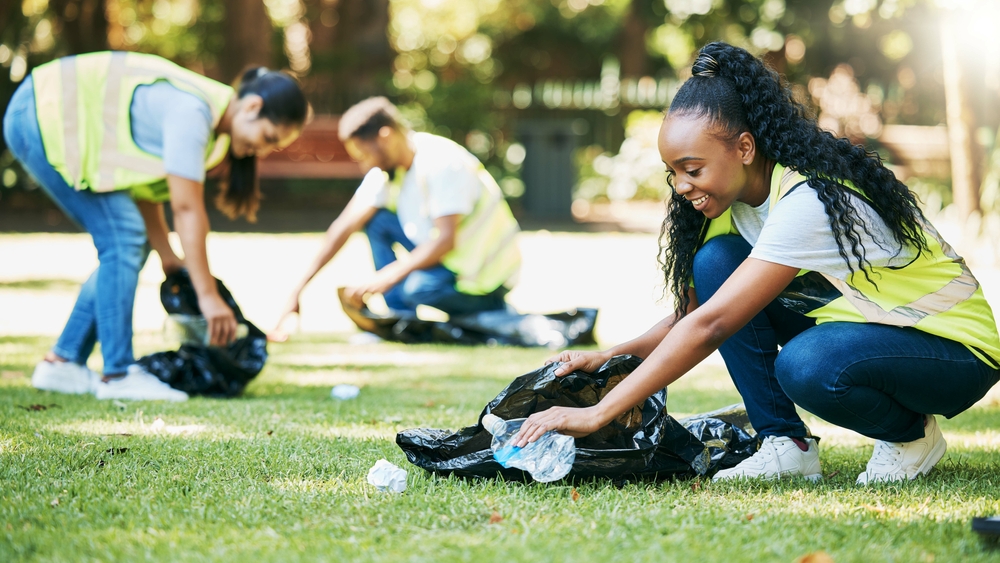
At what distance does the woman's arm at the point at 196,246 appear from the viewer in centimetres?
398

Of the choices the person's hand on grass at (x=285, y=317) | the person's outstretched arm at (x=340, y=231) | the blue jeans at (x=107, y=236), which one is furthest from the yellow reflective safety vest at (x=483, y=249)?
the blue jeans at (x=107, y=236)

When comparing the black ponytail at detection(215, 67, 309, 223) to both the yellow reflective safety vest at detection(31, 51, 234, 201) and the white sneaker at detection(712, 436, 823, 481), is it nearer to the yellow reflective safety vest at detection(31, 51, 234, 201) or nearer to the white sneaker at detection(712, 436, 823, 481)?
the yellow reflective safety vest at detection(31, 51, 234, 201)

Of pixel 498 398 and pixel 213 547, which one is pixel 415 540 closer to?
pixel 213 547

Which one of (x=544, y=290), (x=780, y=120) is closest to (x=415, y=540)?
(x=780, y=120)

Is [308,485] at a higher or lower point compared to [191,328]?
higher

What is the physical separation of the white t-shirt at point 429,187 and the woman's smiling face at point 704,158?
3369mm

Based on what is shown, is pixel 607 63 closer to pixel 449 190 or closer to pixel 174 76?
pixel 449 190

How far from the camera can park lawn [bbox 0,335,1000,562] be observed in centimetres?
204

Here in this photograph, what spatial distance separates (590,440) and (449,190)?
3392mm

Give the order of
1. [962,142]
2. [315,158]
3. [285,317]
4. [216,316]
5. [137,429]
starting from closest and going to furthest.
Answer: [137,429], [216,316], [285,317], [962,142], [315,158]

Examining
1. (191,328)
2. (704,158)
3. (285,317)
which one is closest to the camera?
(704,158)

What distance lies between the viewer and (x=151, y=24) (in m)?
25.9

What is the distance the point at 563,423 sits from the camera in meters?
2.40

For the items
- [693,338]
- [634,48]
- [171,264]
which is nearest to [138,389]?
[171,264]
